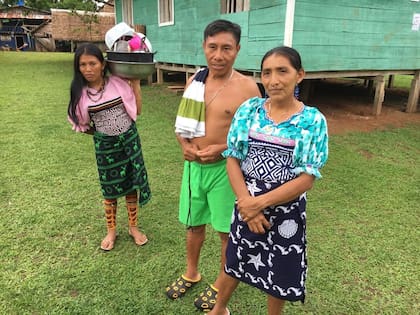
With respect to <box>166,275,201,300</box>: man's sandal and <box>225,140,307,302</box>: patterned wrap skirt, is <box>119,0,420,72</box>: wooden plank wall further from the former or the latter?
<box>225,140,307,302</box>: patterned wrap skirt

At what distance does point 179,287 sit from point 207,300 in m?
0.23

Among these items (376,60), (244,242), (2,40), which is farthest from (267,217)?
(2,40)

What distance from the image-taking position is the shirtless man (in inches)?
71.5

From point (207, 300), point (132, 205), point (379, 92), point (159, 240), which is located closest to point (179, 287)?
point (207, 300)

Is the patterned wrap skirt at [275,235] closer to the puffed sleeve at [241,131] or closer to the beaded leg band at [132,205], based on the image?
the puffed sleeve at [241,131]

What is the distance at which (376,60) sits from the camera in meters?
7.02

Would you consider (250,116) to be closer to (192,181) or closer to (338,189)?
(192,181)

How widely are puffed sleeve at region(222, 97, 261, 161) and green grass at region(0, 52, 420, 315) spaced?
112cm

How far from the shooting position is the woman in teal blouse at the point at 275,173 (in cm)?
152

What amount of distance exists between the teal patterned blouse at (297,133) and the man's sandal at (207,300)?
A: 107 centimetres

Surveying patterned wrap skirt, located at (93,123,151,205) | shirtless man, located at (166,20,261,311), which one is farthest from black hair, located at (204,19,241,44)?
patterned wrap skirt, located at (93,123,151,205)

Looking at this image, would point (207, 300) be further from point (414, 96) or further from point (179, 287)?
point (414, 96)

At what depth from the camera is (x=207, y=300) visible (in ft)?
7.20

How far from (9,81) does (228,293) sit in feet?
38.0
